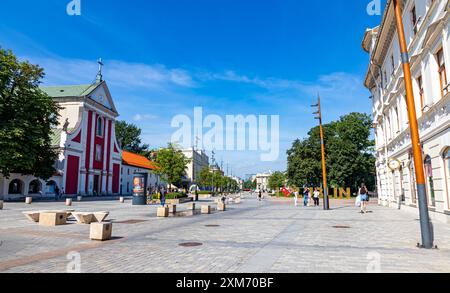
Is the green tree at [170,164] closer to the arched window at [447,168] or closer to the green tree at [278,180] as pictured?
the arched window at [447,168]

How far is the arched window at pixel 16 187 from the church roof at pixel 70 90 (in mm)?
19939

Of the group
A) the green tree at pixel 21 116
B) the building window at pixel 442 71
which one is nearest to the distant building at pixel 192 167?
the green tree at pixel 21 116

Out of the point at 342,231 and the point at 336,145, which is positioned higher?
the point at 336,145

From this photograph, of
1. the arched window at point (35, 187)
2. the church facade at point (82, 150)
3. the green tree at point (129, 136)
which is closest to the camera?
the arched window at point (35, 187)

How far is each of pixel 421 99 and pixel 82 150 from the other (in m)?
48.3

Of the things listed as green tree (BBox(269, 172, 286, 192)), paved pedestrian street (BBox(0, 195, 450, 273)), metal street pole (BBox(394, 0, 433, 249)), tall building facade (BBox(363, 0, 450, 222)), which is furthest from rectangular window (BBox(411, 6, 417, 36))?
Answer: green tree (BBox(269, 172, 286, 192))

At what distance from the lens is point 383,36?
880 inches

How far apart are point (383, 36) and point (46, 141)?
35935mm

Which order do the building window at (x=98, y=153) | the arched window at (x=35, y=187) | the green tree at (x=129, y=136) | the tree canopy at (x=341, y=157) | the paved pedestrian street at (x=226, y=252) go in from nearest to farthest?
the paved pedestrian street at (x=226, y=252) < the arched window at (x=35, y=187) < the tree canopy at (x=341, y=157) < the building window at (x=98, y=153) < the green tree at (x=129, y=136)

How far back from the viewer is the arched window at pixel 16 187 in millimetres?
38625

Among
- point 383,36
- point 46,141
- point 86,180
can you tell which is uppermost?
point 383,36
